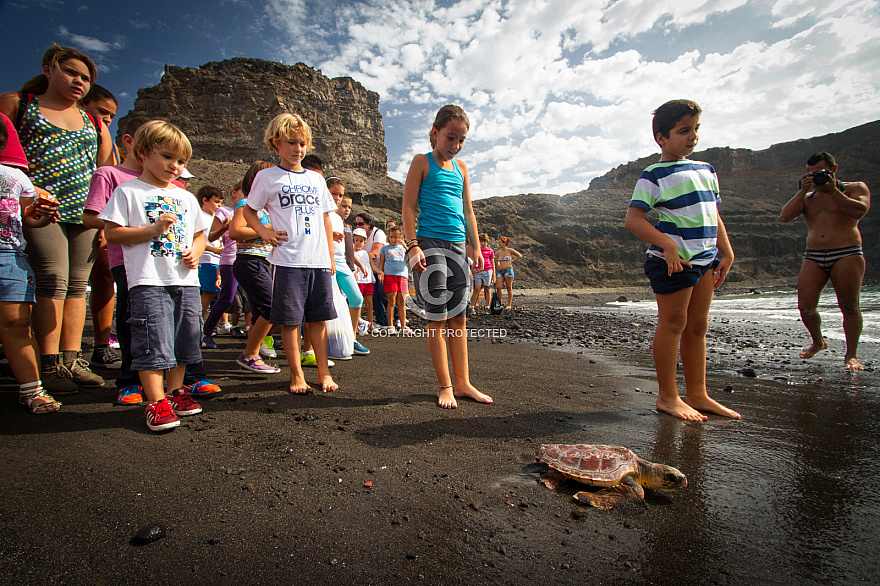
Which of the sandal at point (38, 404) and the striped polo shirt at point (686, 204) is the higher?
the striped polo shirt at point (686, 204)

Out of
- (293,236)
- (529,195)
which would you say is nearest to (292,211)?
(293,236)

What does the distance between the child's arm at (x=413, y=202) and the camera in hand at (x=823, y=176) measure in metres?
4.25

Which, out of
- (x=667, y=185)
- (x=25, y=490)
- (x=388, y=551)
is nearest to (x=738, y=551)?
(x=388, y=551)

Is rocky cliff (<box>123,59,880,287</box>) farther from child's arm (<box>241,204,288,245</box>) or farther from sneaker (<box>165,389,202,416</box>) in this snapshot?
sneaker (<box>165,389,202,416</box>)

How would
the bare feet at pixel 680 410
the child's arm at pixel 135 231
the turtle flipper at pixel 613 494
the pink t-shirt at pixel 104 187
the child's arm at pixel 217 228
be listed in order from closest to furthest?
the turtle flipper at pixel 613 494
the child's arm at pixel 135 231
the bare feet at pixel 680 410
the pink t-shirt at pixel 104 187
the child's arm at pixel 217 228

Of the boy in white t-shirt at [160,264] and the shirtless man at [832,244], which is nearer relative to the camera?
the boy in white t-shirt at [160,264]

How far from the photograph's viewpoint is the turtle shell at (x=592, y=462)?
1628mm

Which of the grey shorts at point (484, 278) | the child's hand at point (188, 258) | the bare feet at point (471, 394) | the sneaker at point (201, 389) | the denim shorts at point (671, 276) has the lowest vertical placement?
the bare feet at point (471, 394)

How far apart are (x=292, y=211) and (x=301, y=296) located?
64 centimetres

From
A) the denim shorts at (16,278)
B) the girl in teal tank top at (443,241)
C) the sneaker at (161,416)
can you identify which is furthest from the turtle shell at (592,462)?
the denim shorts at (16,278)

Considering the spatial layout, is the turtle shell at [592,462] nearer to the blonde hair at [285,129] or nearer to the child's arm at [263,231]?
the child's arm at [263,231]

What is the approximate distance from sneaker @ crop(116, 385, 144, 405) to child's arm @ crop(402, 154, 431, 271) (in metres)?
2.03

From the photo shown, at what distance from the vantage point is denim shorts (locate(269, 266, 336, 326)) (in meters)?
2.96

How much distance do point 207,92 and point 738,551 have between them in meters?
81.6
